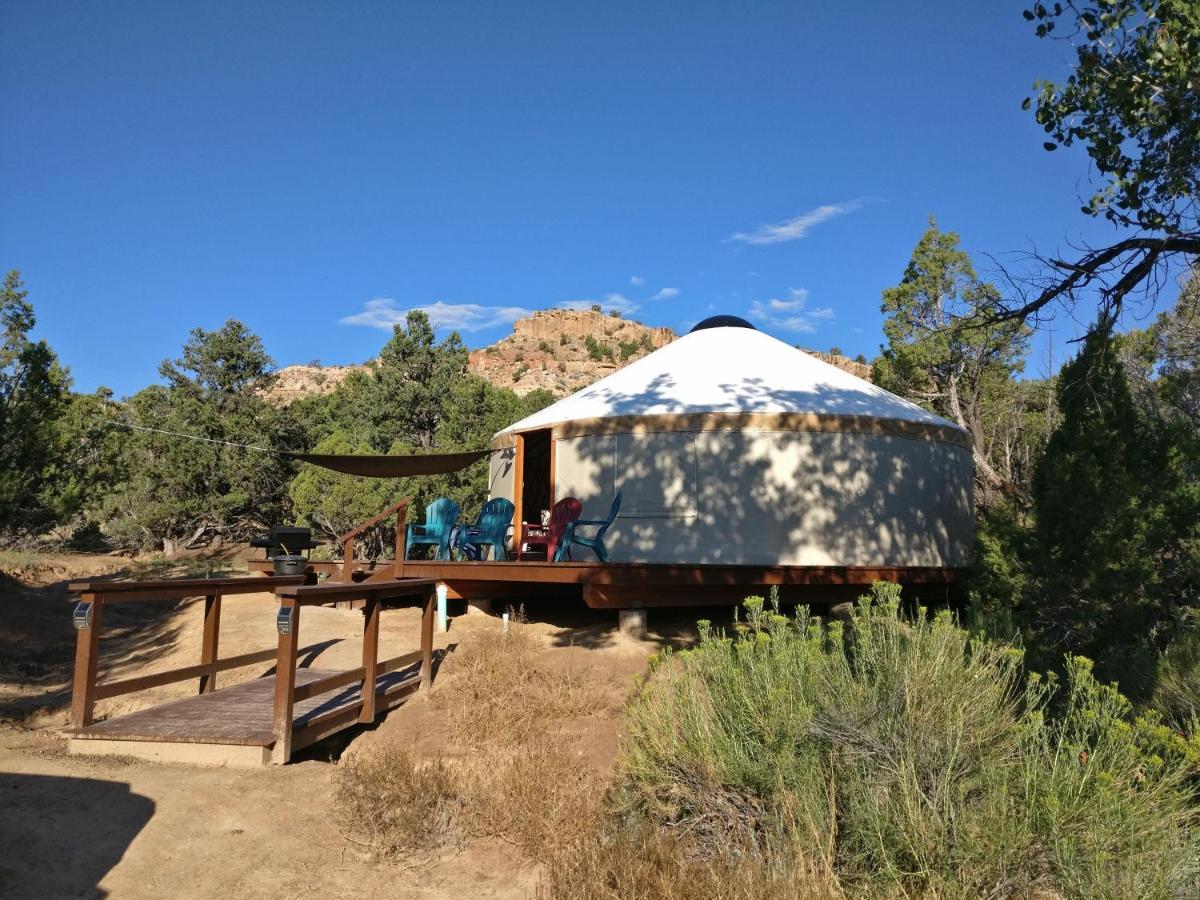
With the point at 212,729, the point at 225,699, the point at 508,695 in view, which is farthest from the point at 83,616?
the point at 508,695

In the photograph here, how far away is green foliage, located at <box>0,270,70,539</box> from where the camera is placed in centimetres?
1007

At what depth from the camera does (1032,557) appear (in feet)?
18.7

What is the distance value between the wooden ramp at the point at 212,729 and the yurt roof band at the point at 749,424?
384cm

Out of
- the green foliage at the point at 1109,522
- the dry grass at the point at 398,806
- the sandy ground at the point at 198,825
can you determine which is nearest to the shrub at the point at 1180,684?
the green foliage at the point at 1109,522

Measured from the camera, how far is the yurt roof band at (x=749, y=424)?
295 inches

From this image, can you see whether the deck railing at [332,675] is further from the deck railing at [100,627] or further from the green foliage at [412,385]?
the green foliage at [412,385]

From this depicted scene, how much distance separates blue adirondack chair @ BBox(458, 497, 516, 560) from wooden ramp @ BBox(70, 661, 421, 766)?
3.13 metres

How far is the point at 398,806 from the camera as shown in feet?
10.8

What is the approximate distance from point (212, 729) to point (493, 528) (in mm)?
4119

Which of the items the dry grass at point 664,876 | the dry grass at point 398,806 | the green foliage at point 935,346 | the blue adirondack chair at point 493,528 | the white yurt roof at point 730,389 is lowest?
the dry grass at point 398,806

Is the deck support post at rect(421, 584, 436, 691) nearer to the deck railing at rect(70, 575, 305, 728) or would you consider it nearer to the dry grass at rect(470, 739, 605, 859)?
the deck railing at rect(70, 575, 305, 728)

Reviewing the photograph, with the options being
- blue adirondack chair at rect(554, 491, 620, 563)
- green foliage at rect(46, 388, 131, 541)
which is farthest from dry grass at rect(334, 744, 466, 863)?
green foliage at rect(46, 388, 131, 541)

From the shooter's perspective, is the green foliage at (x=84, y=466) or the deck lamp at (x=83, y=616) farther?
the green foliage at (x=84, y=466)

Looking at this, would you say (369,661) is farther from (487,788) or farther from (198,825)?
(198,825)
